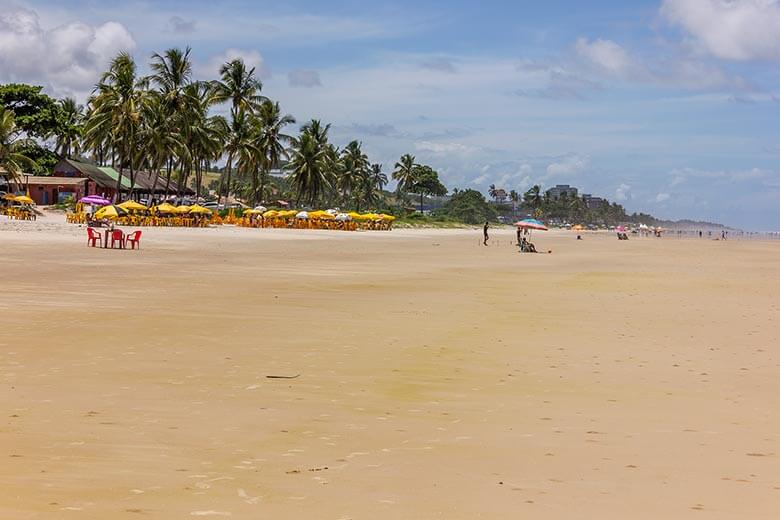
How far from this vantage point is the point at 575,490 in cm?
485

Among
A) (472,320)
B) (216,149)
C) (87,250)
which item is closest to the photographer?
(472,320)

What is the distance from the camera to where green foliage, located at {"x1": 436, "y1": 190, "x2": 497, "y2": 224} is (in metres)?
150

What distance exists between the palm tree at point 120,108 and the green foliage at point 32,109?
13.1m

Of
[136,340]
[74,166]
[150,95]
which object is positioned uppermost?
[150,95]

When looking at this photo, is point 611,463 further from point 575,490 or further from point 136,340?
point 136,340

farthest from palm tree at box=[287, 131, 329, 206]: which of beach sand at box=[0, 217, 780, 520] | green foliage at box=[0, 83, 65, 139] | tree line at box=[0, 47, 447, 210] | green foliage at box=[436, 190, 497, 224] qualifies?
beach sand at box=[0, 217, 780, 520]

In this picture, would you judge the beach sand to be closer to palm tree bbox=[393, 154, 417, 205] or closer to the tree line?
the tree line

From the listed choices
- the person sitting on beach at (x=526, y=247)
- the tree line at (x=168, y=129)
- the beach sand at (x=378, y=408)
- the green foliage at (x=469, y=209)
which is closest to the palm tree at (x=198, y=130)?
the tree line at (x=168, y=129)

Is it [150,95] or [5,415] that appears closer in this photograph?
[5,415]

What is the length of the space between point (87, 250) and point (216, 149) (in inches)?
1809

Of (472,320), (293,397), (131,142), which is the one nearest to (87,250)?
(472,320)

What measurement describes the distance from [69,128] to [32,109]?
13.0ft

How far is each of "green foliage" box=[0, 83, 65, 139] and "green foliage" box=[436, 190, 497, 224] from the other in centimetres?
7814

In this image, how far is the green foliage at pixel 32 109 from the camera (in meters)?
78.6
